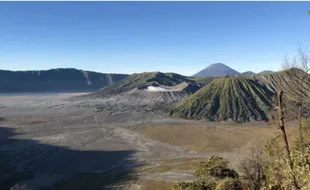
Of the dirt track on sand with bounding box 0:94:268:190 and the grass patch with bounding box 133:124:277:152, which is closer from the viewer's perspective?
the dirt track on sand with bounding box 0:94:268:190

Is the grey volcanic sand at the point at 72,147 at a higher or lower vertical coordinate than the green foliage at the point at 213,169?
lower

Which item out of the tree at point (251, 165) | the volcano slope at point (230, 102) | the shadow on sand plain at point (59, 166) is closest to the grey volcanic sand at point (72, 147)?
the shadow on sand plain at point (59, 166)

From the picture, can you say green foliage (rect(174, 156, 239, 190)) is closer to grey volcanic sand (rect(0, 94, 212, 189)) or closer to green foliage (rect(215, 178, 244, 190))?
green foliage (rect(215, 178, 244, 190))

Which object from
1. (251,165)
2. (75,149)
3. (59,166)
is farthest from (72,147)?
(251,165)

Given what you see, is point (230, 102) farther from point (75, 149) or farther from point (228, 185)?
point (228, 185)

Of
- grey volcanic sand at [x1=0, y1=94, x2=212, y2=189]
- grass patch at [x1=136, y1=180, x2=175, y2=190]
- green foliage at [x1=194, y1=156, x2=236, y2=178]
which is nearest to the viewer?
green foliage at [x1=194, y1=156, x2=236, y2=178]

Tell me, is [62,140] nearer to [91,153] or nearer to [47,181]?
[91,153]

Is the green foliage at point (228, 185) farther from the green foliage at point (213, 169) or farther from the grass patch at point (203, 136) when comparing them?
the grass patch at point (203, 136)

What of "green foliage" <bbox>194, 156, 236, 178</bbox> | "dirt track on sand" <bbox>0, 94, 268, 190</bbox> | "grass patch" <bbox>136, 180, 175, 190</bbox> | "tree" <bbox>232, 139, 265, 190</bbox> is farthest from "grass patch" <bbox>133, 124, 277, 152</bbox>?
"green foliage" <bbox>194, 156, 236, 178</bbox>

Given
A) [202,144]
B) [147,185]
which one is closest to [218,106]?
[202,144]
